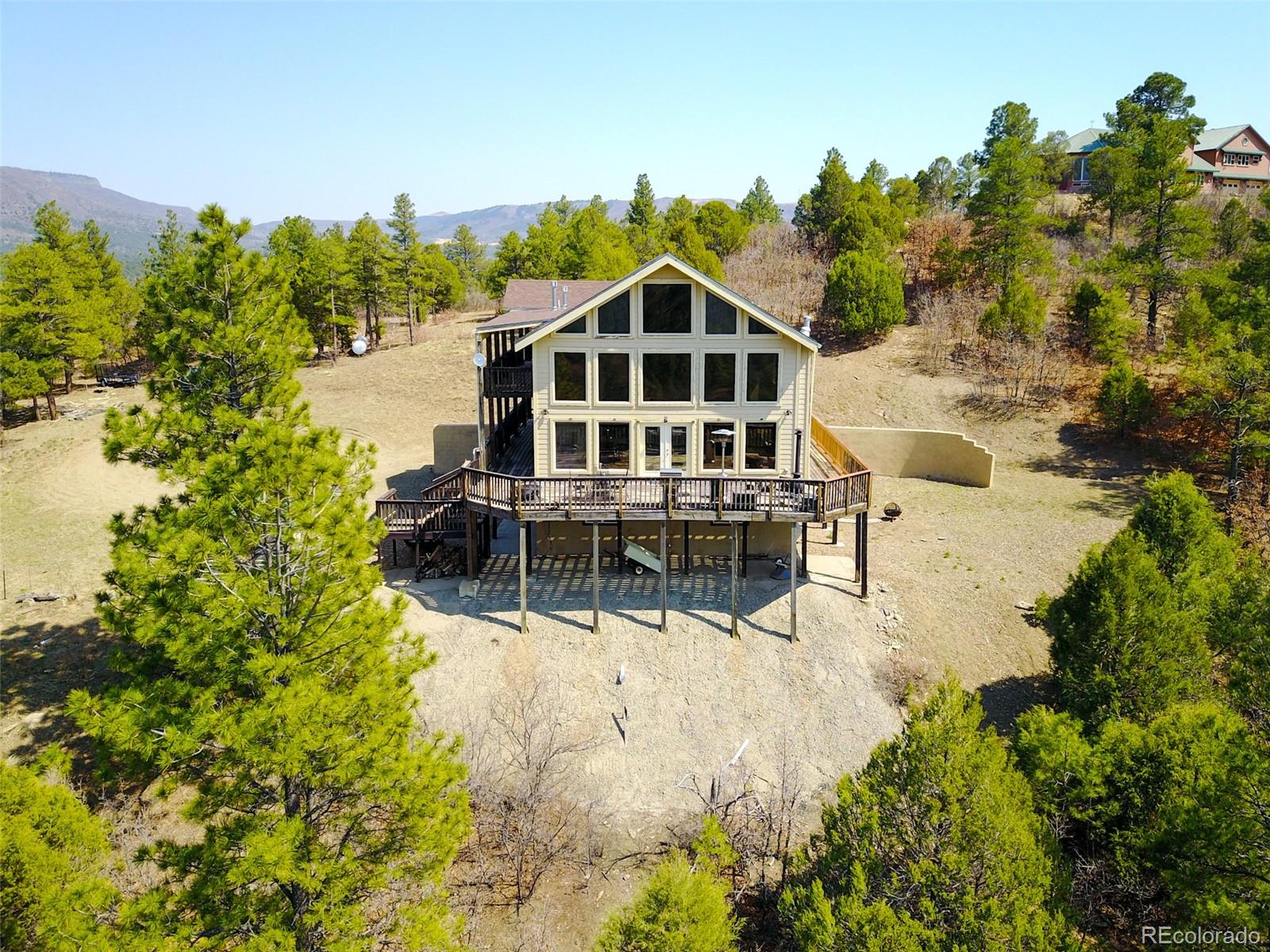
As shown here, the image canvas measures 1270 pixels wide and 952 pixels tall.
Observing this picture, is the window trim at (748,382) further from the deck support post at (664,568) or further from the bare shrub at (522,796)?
the bare shrub at (522,796)

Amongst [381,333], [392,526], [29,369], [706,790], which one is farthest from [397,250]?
[706,790]

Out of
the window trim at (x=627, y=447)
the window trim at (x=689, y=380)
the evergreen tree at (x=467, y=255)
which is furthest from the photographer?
the evergreen tree at (x=467, y=255)

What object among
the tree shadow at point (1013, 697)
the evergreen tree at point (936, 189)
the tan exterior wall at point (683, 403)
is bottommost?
the tree shadow at point (1013, 697)

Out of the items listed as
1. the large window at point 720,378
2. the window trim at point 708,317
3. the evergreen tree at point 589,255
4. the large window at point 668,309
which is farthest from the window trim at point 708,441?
the evergreen tree at point 589,255

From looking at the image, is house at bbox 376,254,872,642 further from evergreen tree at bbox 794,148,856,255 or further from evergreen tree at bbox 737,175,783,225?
evergreen tree at bbox 737,175,783,225

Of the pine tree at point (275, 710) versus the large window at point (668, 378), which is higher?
the large window at point (668, 378)

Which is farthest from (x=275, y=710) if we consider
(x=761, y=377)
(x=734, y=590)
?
(x=761, y=377)

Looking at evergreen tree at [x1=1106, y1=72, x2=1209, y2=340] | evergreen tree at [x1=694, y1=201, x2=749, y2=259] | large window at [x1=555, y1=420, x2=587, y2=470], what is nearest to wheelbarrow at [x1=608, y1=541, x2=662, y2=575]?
large window at [x1=555, y1=420, x2=587, y2=470]
